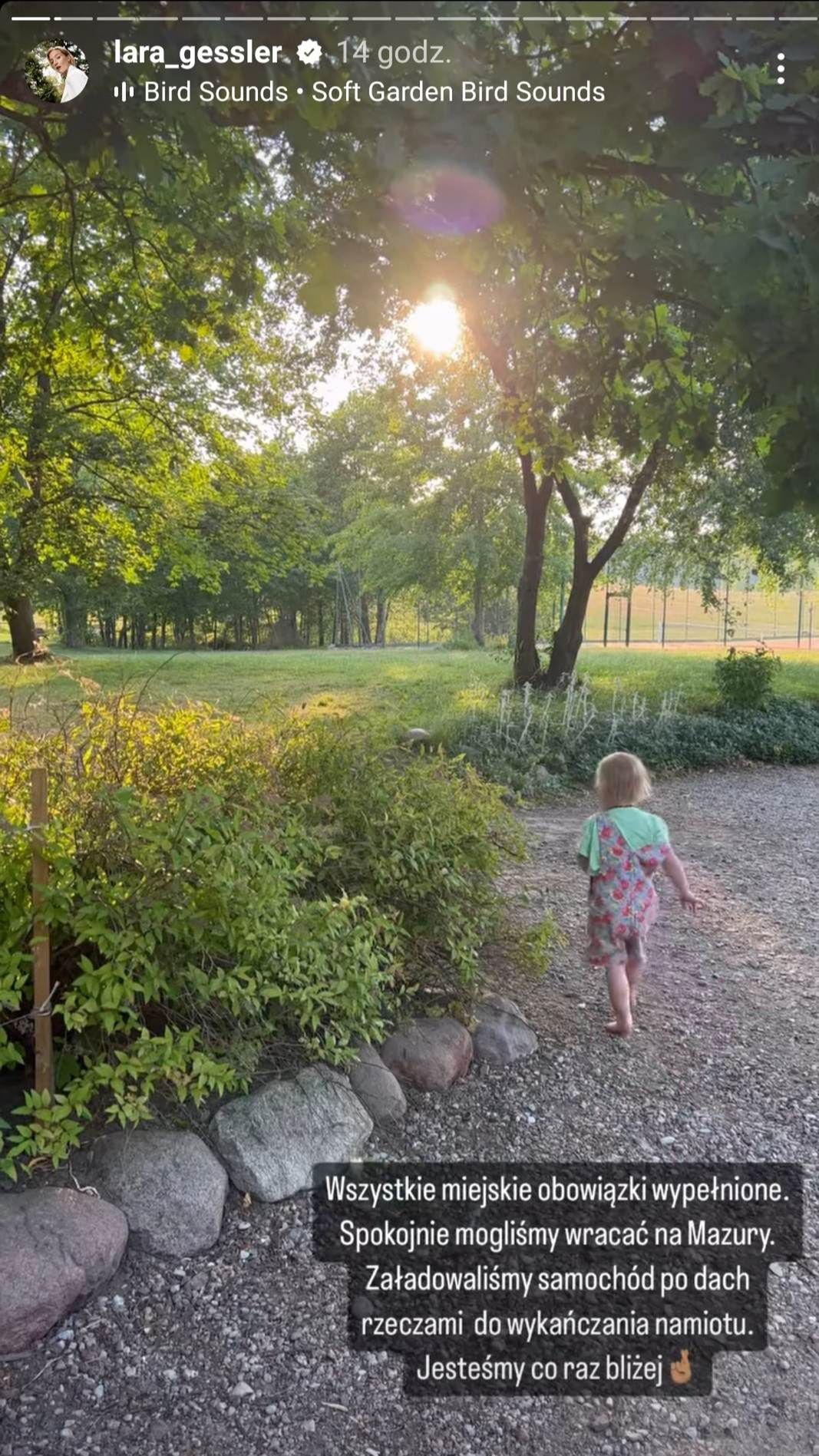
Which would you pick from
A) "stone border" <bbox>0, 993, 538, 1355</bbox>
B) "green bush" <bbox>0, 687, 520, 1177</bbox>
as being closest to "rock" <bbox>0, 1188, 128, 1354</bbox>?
"stone border" <bbox>0, 993, 538, 1355</bbox>

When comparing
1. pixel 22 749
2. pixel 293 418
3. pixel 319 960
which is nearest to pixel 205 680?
pixel 293 418

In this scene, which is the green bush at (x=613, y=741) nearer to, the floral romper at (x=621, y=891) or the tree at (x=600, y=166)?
the floral romper at (x=621, y=891)

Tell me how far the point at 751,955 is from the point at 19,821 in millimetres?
3963

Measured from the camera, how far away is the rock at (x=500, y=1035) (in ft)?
11.6

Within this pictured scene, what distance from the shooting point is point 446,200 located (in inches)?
81.2

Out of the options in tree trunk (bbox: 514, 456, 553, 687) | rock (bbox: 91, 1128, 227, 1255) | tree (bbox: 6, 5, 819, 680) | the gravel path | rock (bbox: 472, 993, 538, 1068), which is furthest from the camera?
tree trunk (bbox: 514, 456, 553, 687)

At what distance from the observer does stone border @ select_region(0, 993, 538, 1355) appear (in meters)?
2.18

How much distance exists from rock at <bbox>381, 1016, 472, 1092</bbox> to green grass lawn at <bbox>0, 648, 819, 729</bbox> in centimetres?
402

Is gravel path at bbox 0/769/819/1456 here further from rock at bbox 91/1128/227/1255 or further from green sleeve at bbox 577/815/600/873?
green sleeve at bbox 577/815/600/873

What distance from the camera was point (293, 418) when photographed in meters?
12.4

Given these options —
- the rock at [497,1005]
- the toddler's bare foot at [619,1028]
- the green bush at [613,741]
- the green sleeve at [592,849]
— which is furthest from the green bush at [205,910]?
the green bush at [613,741]

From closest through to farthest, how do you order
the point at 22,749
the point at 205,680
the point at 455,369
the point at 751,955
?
the point at 22,749, the point at 751,955, the point at 455,369, the point at 205,680

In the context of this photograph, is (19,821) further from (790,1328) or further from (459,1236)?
(790,1328)

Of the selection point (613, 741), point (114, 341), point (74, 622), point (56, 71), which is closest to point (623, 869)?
point (56, 71)
